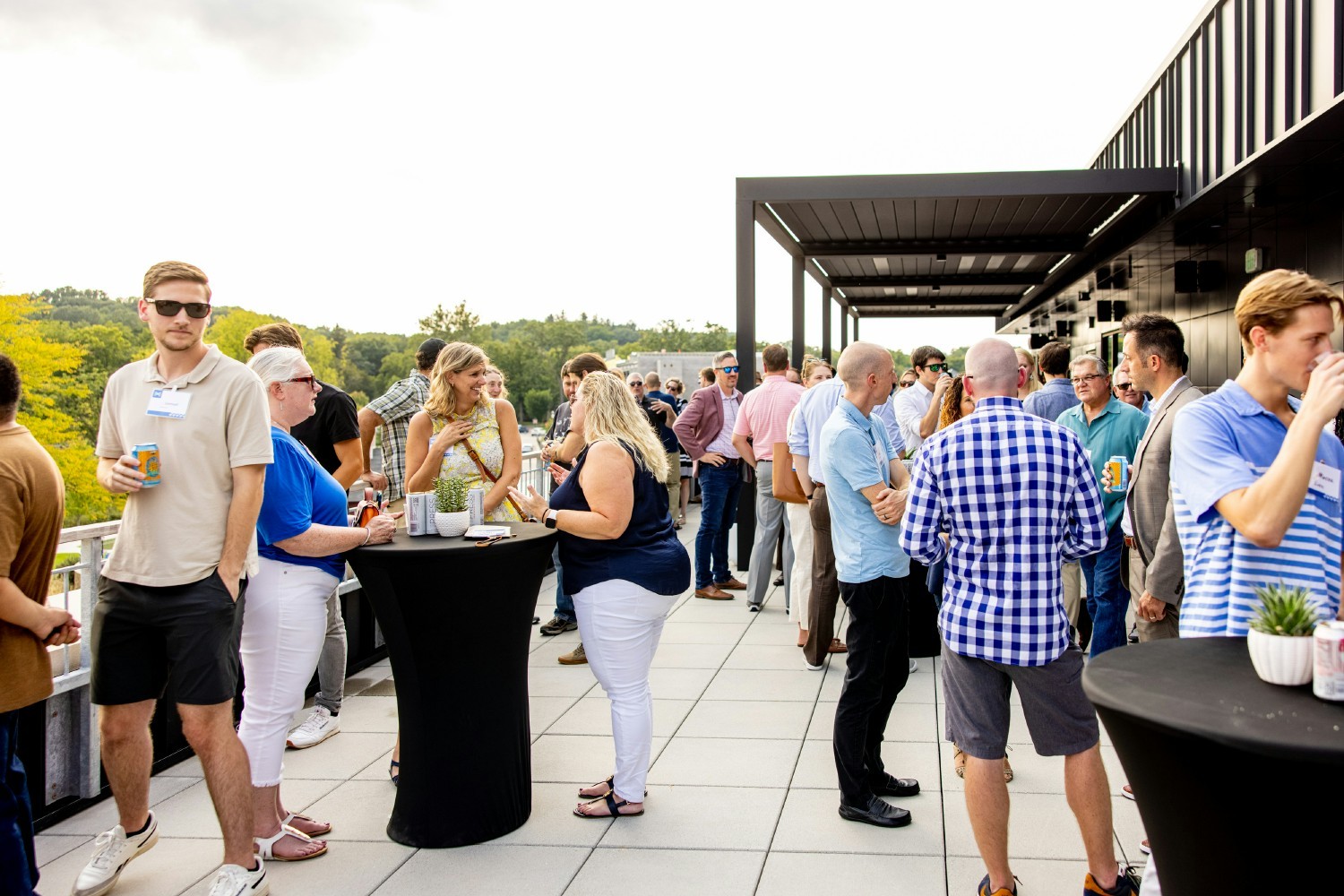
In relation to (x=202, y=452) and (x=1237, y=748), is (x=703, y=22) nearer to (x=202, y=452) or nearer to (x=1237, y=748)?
(x=202, y=452)

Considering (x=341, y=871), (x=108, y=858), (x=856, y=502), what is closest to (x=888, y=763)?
(x=856, y=502)

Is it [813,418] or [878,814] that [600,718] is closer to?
[878,814]

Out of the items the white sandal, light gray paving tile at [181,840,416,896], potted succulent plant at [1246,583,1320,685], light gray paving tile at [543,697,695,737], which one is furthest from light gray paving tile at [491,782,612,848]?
potted succulent plant at [1246,583,1320,685]

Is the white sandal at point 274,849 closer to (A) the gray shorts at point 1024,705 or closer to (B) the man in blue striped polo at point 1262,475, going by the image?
(A) the gray shorts at point 1024,705

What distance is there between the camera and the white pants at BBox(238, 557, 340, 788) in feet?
10.5

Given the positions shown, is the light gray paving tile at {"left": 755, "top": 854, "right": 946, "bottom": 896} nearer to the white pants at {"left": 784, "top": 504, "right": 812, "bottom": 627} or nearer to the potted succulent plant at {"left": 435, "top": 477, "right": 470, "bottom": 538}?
the potted succulent plant at {"left": 435, "top": 477, "right": 470, "bottom": 538}

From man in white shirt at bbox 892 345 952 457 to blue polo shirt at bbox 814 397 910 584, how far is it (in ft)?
12.2

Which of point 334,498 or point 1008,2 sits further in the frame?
point 1008,2

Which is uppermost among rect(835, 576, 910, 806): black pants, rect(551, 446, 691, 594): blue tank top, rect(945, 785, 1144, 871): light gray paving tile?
rect(551, 446, 691, 594): blue tank top

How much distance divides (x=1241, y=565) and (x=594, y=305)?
124 meters

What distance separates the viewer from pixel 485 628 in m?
3.29

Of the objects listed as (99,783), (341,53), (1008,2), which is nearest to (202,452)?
(99,783)

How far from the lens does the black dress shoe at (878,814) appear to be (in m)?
3.41

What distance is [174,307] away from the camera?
286cm
